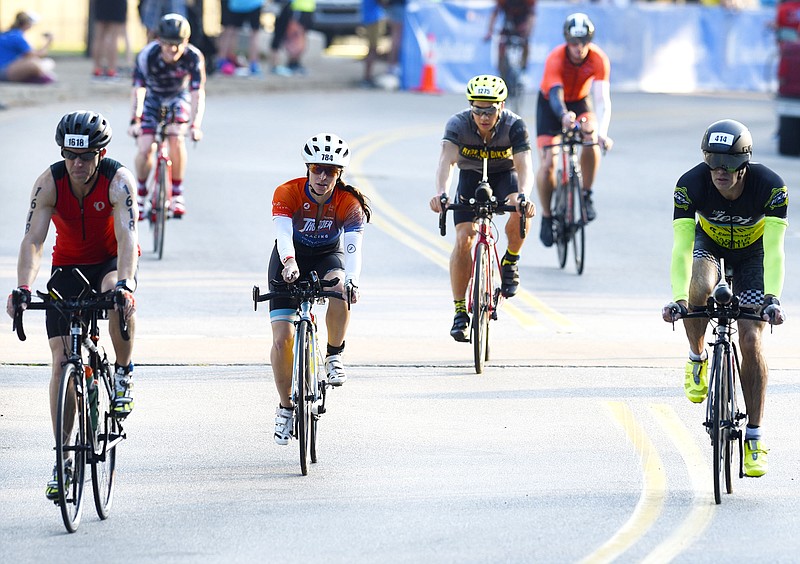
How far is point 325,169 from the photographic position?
30.3 ft

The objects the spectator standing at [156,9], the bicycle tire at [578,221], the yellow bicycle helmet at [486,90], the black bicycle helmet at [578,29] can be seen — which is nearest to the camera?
the yellow bicycle helmet at [486,90]

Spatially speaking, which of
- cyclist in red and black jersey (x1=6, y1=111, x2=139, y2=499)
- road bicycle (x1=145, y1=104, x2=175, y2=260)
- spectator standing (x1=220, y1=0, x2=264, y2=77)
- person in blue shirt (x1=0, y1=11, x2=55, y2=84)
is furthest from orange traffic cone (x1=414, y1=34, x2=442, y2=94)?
cyclist in red and black jersey (x1=6, y1=111, x2=139, y2=499)

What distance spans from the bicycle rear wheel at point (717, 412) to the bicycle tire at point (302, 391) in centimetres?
212

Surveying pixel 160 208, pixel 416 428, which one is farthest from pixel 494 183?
pixel 160 208

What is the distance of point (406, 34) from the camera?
30.9 meters

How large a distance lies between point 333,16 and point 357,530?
29.2 m

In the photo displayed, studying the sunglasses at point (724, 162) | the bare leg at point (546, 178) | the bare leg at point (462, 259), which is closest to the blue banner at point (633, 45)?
the bare leg at point (546, 178)

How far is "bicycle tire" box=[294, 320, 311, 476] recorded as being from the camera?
28.7ft

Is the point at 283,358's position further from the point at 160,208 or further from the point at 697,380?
the point at 160,208

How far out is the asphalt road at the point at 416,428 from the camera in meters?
7.88

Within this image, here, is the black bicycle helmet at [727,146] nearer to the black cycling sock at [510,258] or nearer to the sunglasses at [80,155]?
the sunglasses at [80,155]

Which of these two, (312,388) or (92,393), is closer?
(92,393)

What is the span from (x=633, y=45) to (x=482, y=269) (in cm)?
2225

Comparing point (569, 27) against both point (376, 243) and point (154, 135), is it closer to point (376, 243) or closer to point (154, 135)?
point (376, 243)
